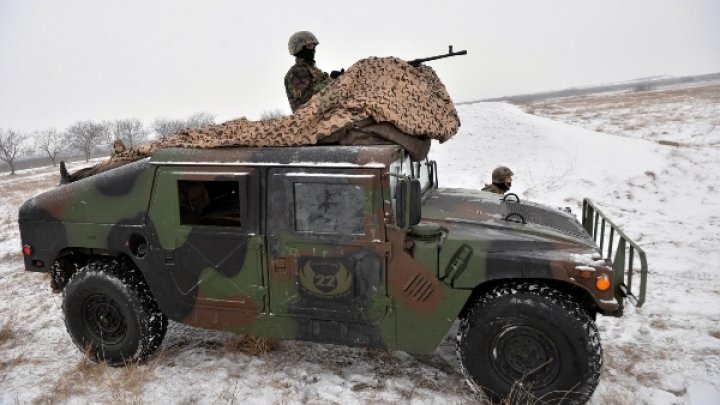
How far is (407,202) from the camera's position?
3.21m

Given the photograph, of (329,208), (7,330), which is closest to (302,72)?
(329,208)

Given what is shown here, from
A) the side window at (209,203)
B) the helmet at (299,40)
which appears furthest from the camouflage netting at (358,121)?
the helmet at (299,40)

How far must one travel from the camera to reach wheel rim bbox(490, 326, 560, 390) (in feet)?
11.0

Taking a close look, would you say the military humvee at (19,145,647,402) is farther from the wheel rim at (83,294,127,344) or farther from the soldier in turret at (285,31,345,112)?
the soldier in turret at (285,31,345,112)

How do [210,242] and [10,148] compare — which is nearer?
[210,242]

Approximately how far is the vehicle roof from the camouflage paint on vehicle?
0.04 ft

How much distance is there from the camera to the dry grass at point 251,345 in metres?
4.39

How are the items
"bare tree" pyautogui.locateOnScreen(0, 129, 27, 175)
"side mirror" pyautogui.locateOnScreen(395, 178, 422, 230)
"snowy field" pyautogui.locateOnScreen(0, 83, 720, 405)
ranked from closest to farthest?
"side mirror" pyautogui.locateOnScreen(395, 178, 422, 230)
"snowy field" pyautogui.locateOnScreen(0, 83, 720, 405)
"bare tree" pyautogui.locateOnScreen(0, 129, 27, 175)

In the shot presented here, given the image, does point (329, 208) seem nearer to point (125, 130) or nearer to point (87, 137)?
point (87, 137)

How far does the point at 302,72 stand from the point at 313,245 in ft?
8.44

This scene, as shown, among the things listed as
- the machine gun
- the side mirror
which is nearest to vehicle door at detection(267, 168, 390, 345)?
the side mirror

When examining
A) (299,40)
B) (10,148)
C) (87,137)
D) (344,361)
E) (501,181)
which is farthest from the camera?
(87,137)

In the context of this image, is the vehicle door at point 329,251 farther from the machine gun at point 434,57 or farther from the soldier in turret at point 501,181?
the soldier in turret at point 501,181

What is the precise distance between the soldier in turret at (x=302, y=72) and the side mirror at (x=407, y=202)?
2.50 metres
